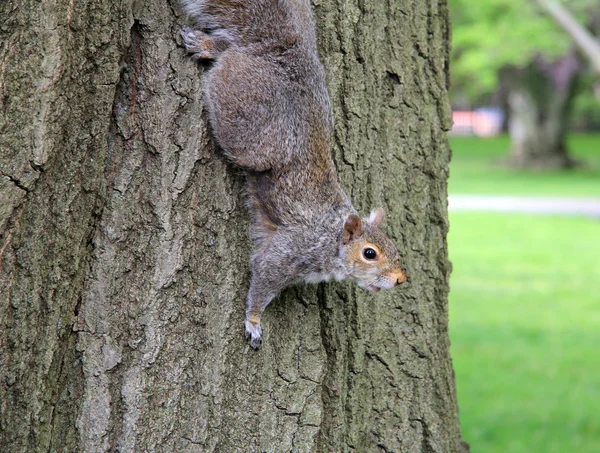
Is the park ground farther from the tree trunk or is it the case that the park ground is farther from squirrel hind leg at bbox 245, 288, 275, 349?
squirrel hind leg at bbox 245, 288, 275, 349

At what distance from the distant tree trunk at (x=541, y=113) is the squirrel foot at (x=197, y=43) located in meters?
24.5

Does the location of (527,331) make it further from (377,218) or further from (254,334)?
(254,334)

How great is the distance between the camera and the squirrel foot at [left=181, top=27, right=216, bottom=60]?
2.21m

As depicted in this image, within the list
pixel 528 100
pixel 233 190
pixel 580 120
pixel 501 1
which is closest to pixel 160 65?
pixel 233 190

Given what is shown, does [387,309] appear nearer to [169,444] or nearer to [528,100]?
[169,444]

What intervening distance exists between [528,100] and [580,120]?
26467mm

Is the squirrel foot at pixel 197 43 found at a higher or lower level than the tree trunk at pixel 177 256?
higher

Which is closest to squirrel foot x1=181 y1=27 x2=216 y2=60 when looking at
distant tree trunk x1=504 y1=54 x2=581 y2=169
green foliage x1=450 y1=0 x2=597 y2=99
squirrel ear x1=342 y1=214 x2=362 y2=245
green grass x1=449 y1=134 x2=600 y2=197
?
squirrel ear x1=342 y1=214 x2=362 y2=245

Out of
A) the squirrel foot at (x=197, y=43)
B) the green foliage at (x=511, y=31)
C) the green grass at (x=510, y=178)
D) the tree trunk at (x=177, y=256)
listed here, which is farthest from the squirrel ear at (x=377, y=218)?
the green grass at (x=510, y=178)

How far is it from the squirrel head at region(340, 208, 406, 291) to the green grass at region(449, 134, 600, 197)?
16501 mm

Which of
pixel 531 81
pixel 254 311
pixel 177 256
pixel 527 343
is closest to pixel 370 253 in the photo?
pixel 254 311

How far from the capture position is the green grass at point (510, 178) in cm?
1916

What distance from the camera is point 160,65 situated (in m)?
2.20

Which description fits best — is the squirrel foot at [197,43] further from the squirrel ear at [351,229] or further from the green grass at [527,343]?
the green grass at [527,343]
